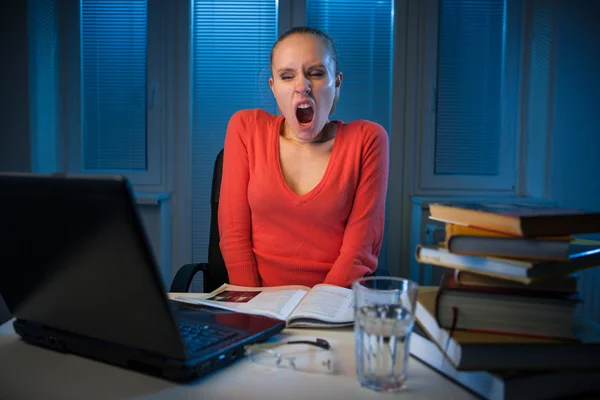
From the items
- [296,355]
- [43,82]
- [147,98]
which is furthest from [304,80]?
[43,82]

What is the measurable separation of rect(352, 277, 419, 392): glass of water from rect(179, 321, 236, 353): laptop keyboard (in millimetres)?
211

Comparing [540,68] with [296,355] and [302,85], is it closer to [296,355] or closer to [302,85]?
[302,85]

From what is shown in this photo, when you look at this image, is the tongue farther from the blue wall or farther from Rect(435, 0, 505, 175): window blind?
the blue wall

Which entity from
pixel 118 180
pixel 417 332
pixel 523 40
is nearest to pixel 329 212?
pixel 417 332

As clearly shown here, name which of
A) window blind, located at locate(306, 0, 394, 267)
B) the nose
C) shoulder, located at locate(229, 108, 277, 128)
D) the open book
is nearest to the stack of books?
the open book

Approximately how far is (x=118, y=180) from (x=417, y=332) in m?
0.49

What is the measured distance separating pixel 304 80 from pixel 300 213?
384 millimetres

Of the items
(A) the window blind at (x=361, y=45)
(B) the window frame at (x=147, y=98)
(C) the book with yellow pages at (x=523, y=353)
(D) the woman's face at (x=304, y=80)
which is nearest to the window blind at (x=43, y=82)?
(B) the window frame at (x=147, y=98)

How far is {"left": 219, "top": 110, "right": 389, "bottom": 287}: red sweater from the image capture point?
1626 mm

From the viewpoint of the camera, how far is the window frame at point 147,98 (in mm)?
2803

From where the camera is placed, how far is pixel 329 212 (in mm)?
1622

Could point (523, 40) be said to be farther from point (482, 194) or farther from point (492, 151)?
point (482, 194)

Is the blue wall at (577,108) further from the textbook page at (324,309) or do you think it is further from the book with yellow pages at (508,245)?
the book with yellow pages at (508,245)

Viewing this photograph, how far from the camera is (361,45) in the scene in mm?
2820
